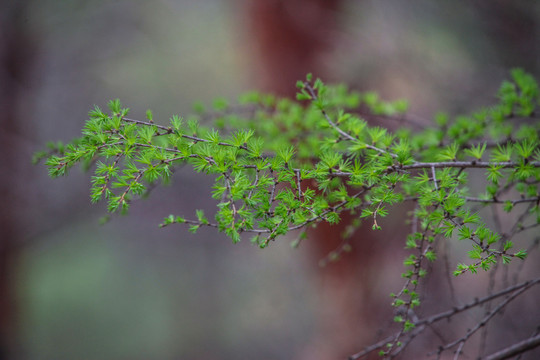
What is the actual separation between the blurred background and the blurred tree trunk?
0.01 m

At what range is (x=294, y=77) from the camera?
335cm

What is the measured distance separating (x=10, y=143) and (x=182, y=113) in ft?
12.4

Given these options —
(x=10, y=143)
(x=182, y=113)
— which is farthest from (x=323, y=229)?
(x=182, y=113)

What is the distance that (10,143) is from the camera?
3.49 metres

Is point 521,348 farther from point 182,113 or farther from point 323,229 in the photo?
point 182,113

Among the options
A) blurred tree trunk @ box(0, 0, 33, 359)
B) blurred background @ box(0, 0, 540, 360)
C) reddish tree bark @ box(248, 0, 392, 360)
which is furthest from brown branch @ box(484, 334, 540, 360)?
blurred tree trunk @ box(0, 0, 33, 359)

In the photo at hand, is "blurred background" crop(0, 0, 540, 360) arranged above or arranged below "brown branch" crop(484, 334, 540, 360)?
above

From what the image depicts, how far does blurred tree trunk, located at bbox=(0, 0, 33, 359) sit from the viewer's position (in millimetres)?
3473

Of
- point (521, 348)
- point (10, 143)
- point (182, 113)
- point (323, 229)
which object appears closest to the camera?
point (521, 348)

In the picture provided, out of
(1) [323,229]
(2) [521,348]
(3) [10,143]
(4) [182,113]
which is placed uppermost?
(4) [182,113]

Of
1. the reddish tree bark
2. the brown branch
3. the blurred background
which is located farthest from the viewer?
the blurred background

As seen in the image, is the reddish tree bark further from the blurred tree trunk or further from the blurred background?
the blurred tree trunk

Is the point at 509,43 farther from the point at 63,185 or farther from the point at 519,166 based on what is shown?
the point at 63,185

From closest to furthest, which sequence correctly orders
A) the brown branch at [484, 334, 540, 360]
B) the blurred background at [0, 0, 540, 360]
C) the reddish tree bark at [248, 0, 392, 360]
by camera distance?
the brown branch at [484, 334, 540, 360], the reddish tree bark at [248, 0, 392, 360], the blurred background at [0, 0, 540, 360]
